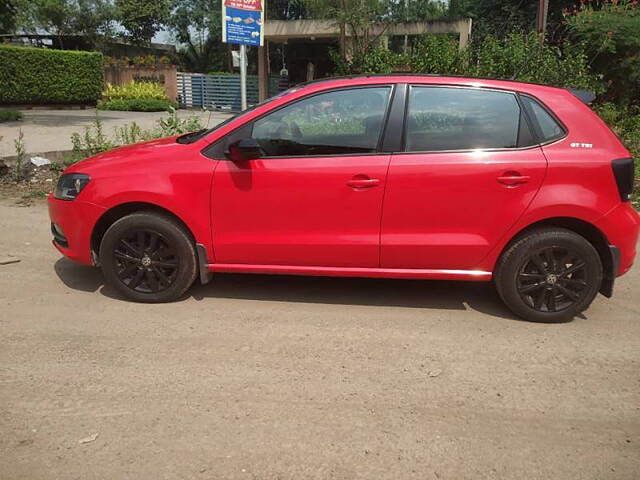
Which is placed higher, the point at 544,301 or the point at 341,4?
the point at 341,4

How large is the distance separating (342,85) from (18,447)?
3.09 meters

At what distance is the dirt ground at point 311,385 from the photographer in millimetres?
2648

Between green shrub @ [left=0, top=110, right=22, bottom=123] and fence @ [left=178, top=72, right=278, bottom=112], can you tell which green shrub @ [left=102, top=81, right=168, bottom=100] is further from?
green shrub @ [left=0, top=110, right=22, bottom=123]

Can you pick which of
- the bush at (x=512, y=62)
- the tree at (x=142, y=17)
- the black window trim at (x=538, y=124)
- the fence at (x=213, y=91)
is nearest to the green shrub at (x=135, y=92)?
the fence at (x=213, y=91)

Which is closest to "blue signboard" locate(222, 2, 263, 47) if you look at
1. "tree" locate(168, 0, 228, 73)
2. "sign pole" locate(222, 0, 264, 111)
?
"sign pole" locate(222, 0, 264, 111)

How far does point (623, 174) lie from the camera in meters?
3.91

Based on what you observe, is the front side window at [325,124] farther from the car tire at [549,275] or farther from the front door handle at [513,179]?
the car tire at [549,275]

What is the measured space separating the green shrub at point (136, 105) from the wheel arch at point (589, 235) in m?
21.4

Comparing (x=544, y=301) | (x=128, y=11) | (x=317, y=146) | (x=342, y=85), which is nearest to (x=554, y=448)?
(x=544, y=301)

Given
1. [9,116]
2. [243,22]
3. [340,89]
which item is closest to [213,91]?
[9,116]

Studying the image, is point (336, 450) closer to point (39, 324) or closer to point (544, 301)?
point (544, 301)

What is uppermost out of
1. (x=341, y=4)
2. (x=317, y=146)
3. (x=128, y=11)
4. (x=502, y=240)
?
(x=128, y=11)

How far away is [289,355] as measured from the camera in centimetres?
364

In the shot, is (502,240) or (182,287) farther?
(182,287)
